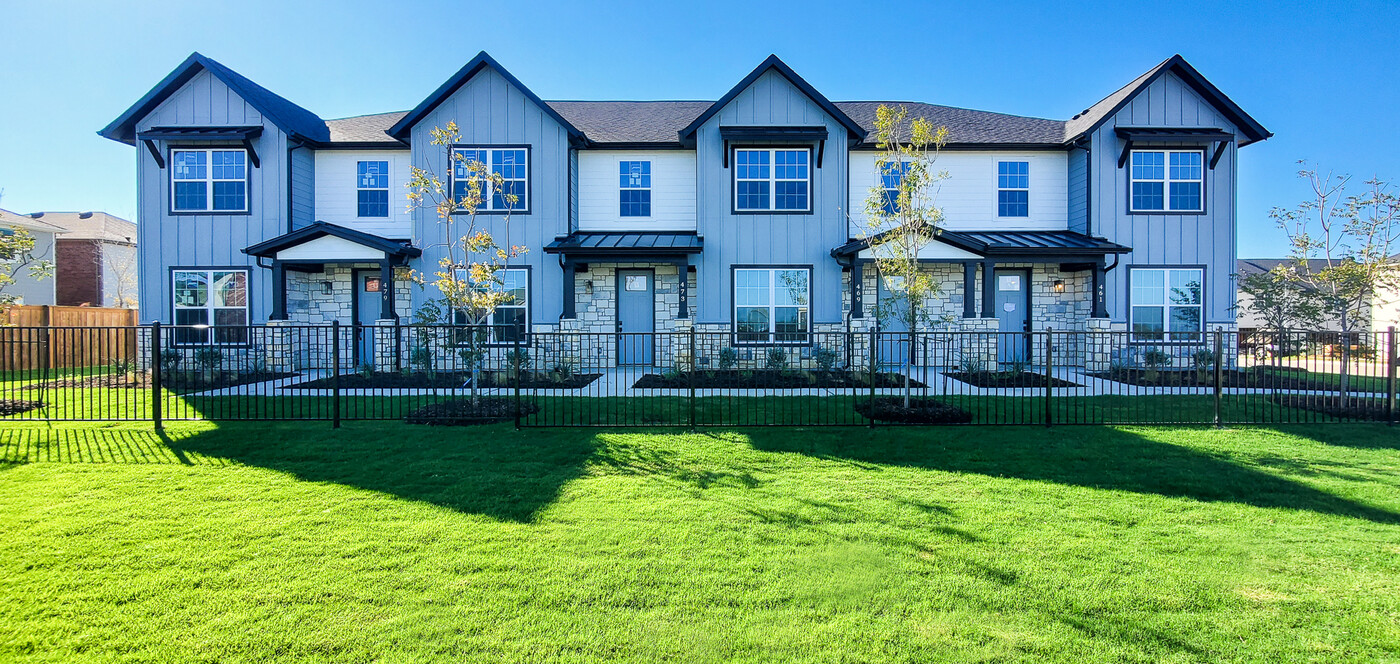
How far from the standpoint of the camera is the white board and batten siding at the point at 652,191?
658 inches

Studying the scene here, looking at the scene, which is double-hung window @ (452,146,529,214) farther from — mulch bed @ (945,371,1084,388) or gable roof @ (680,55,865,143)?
mulch bed @ (945,371,1084,388)

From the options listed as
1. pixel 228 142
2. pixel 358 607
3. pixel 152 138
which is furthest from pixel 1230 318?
pixel 152 138

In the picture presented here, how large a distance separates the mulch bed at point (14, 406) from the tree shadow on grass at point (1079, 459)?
1185 cm

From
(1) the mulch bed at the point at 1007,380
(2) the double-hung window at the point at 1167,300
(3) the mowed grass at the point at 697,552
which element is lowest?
(3) the mowed grass at the point at 697,552

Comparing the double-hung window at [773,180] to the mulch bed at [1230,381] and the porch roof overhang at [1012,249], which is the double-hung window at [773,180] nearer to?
the porch roof overhang at [1012,249]

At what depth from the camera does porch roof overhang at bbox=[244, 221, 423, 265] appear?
14867 millimetres

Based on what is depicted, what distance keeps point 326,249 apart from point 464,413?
8.88 m

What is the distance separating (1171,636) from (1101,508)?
2317 millimetres

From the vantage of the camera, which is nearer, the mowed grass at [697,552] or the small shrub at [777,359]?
the mowed grass at [697,552]

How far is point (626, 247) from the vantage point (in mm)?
14867

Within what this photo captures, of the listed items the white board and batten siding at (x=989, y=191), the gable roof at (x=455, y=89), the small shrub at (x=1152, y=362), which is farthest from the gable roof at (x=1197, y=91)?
the gable roof at (x=455, y=89)

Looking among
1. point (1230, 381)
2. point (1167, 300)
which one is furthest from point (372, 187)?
point (1167, 300)

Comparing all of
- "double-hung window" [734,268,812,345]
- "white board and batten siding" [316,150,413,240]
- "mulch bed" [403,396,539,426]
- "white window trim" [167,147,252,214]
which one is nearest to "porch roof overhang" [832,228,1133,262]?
"double-hung window" [734,268,812,345]

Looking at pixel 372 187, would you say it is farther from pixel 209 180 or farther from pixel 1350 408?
pixel 1350 408
